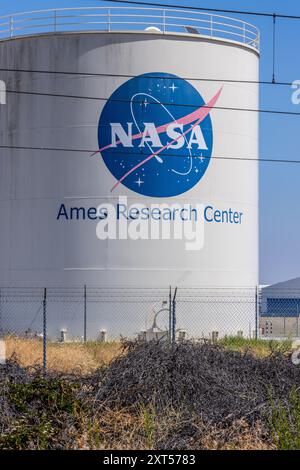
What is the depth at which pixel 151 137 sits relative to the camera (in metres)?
27.8

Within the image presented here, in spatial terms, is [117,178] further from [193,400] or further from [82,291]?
[193,400]

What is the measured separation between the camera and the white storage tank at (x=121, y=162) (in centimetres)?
2775

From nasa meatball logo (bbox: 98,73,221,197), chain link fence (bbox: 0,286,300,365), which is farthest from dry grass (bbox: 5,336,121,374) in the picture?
nasa meatball logo (bbox: 98,73,221,197)

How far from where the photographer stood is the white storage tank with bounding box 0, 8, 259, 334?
91.0 ft

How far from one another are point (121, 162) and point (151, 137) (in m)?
1.17

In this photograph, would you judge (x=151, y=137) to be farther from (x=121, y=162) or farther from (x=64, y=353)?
(x=64, y=353)

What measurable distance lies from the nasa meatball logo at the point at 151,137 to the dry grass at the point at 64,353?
5.10m

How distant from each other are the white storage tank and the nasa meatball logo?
32mm

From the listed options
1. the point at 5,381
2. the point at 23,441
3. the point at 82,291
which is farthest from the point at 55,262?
the point at 23,441

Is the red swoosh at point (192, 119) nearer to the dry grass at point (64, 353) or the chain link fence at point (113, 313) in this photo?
the chain link fence at point (113, 313)

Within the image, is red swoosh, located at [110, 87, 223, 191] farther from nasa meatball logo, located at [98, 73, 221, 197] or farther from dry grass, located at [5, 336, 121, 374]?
dry grass, located at [5, 336, 121, 374]

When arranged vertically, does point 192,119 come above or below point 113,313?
above

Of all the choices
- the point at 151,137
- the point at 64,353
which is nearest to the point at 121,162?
the point at 151,137

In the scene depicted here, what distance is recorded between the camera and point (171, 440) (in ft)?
42.7
